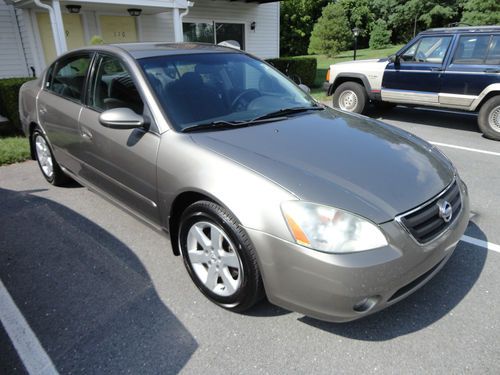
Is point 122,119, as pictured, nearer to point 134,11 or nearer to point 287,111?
point 287,111

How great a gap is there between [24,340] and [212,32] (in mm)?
13276

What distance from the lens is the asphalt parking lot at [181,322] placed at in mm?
2129

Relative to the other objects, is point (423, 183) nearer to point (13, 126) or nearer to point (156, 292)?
point (156, 292)

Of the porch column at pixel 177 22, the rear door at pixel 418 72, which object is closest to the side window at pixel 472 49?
the rear door at pixel 418 72

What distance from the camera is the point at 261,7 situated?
15008mm

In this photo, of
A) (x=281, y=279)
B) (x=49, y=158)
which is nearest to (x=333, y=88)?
(x=49, y=158)

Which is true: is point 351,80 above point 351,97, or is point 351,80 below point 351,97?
above

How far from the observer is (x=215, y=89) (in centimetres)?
312

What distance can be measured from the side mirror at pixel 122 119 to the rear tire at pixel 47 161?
2.02 m

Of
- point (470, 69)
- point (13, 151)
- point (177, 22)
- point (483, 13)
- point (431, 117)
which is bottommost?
point (431, 117)

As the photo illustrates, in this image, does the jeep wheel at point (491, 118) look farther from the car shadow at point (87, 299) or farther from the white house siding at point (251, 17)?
the white house siding at point (251, 17)

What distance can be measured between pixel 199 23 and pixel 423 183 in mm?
12744

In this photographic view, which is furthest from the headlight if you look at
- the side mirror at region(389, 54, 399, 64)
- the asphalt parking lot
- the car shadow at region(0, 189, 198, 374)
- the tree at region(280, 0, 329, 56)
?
the tree at region(280, 0, 329, 56)

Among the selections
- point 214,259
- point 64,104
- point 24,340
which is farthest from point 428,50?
point 24,340
